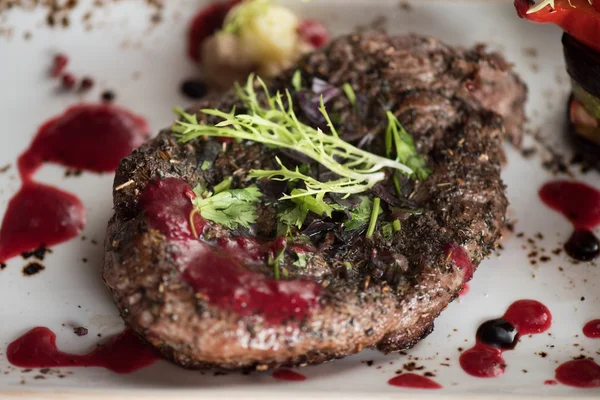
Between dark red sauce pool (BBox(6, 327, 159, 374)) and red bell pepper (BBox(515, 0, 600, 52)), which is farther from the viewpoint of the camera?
red bell pepper (BBox(515, 0, 600, 52))

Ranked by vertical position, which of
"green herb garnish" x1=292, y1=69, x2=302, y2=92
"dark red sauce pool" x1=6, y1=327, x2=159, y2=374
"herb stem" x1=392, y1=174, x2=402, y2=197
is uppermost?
"green herb garnish" x1=292, y1=69, x2=302, y2=92

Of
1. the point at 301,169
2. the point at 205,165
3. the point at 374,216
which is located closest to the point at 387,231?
the point at 374,216

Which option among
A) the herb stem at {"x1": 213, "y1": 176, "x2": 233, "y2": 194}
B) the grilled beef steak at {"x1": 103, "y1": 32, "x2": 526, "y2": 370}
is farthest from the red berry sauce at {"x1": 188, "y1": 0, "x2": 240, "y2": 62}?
the herb stem at {"x1": 213, "y1": 176, "x2": 233, "y2": 194}

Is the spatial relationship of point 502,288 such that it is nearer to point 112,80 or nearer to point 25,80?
point 112,80

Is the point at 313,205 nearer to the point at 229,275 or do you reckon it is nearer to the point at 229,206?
the point at 229,206

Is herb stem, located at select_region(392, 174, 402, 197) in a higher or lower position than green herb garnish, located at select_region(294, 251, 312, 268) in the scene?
higher

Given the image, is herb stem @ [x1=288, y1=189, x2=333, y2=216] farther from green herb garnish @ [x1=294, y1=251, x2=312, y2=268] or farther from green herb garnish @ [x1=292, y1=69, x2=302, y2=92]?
green herb garnish @ [x1=292, y1=69, x2=302, y2=92]

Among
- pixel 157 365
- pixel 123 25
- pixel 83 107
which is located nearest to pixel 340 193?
pixel 157 365

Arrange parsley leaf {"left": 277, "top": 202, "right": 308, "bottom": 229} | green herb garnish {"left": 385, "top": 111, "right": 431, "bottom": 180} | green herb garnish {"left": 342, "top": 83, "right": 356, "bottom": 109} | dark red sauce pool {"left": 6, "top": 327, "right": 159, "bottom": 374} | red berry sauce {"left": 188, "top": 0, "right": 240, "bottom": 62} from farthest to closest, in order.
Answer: red berry sauce {"left": 188, "top": 0, "right": 240, "bottom": 62} → green herb garnish {"left": 342, "top": 83, "right": 356, "bottom": 109} → green herb garnish {"left": 385, "top": 111, "right": 431, "bottom": 180} → parsley leaf {"left": 277, "top": 202, "right": 308, "bottom": 229} → dark red sauce pool {"left": 6, "top": 327, "right": 159, "bottom": 374}
